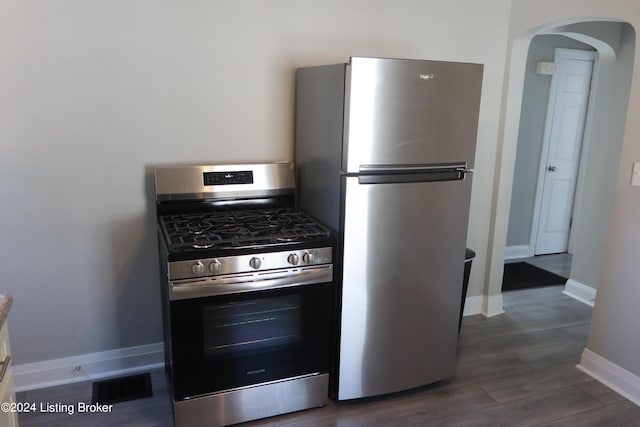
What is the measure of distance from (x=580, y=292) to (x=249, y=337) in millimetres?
3123

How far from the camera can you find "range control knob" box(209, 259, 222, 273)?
84.8 inches

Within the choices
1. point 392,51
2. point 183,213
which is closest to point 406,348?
point 183,213

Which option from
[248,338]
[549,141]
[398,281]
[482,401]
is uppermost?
[549,141]

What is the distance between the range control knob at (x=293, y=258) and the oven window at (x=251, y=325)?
183 millimetres

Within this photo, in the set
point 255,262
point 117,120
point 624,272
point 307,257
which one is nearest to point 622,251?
point 624,272

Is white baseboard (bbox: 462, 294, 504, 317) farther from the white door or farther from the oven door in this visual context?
the white door

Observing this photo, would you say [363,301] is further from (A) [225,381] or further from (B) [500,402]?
(B) [500,402]

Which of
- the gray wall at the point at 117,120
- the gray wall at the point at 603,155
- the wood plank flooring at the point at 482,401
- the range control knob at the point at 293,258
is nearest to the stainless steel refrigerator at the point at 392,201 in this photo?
the wood plank flooring at the point at 482,401

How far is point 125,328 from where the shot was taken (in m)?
2.82

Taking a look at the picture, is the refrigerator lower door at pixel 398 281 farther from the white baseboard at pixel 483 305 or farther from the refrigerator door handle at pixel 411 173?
the white baseboard at pixel 483 305

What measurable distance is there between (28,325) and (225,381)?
3.82 ft

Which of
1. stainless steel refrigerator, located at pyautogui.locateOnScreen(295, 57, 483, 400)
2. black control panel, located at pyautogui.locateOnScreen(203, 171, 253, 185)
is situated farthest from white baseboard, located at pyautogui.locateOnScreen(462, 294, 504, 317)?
black control panel, located at pyautogui.locateOnScreen(203, 171, 253, 185)

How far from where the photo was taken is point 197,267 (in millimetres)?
2131

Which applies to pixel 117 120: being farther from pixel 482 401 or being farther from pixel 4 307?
pixel 482 401
